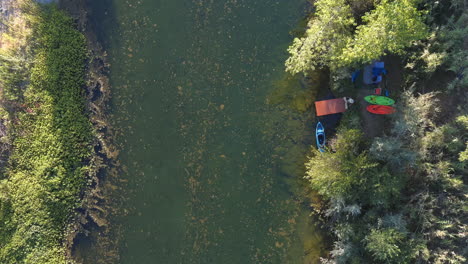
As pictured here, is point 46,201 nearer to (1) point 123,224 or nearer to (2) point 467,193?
(1) point 123,224

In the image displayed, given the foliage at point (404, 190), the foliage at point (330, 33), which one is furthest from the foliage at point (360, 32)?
the foliage at point (404, 190)

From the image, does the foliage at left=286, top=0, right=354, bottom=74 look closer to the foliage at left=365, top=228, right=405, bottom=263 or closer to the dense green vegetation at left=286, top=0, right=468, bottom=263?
the dense green vegetation at left=286, top=0, right=468, bottom=263

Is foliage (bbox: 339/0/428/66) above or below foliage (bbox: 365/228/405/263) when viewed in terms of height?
above

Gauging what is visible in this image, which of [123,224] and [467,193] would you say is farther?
[123,224]

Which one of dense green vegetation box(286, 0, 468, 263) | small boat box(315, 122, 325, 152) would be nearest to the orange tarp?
small boat box(315, 122, 325, 152)

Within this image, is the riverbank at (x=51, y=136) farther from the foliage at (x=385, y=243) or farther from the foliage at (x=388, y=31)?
the foliage at (x=385, y=243)

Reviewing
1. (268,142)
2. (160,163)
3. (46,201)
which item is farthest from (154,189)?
(268,142)

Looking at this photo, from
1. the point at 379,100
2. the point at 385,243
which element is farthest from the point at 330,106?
the point at 385,243
